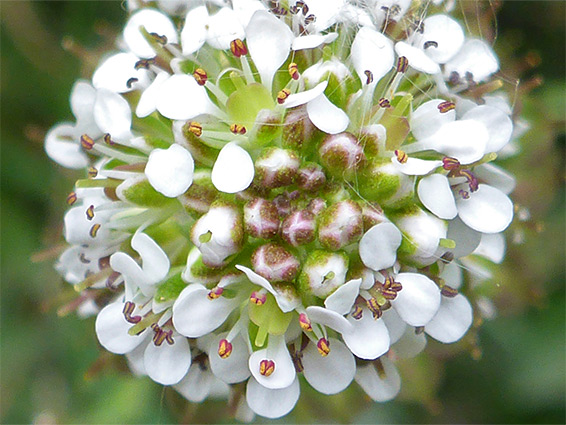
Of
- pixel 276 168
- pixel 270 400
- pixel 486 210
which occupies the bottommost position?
pixel 270 400

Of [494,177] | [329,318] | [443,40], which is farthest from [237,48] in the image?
[494,177]

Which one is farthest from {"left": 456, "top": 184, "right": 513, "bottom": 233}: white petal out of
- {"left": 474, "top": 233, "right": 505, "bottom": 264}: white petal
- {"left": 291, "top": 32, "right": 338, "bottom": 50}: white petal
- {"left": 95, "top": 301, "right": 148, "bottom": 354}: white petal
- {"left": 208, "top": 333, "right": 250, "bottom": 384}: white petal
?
{"left": 95, "top": 301, "right": 148, "bottom": 354}: white petal

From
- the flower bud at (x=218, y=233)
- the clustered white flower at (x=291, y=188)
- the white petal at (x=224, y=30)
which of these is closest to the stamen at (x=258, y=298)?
the clustered white flower at (x=291, y=188)

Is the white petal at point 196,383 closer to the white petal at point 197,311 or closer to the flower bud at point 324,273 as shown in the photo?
the white petal at point 197,311

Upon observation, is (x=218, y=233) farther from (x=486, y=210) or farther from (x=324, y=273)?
(x=486, y=210)

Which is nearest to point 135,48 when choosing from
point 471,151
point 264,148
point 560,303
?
point 264,148

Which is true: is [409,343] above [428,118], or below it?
below
